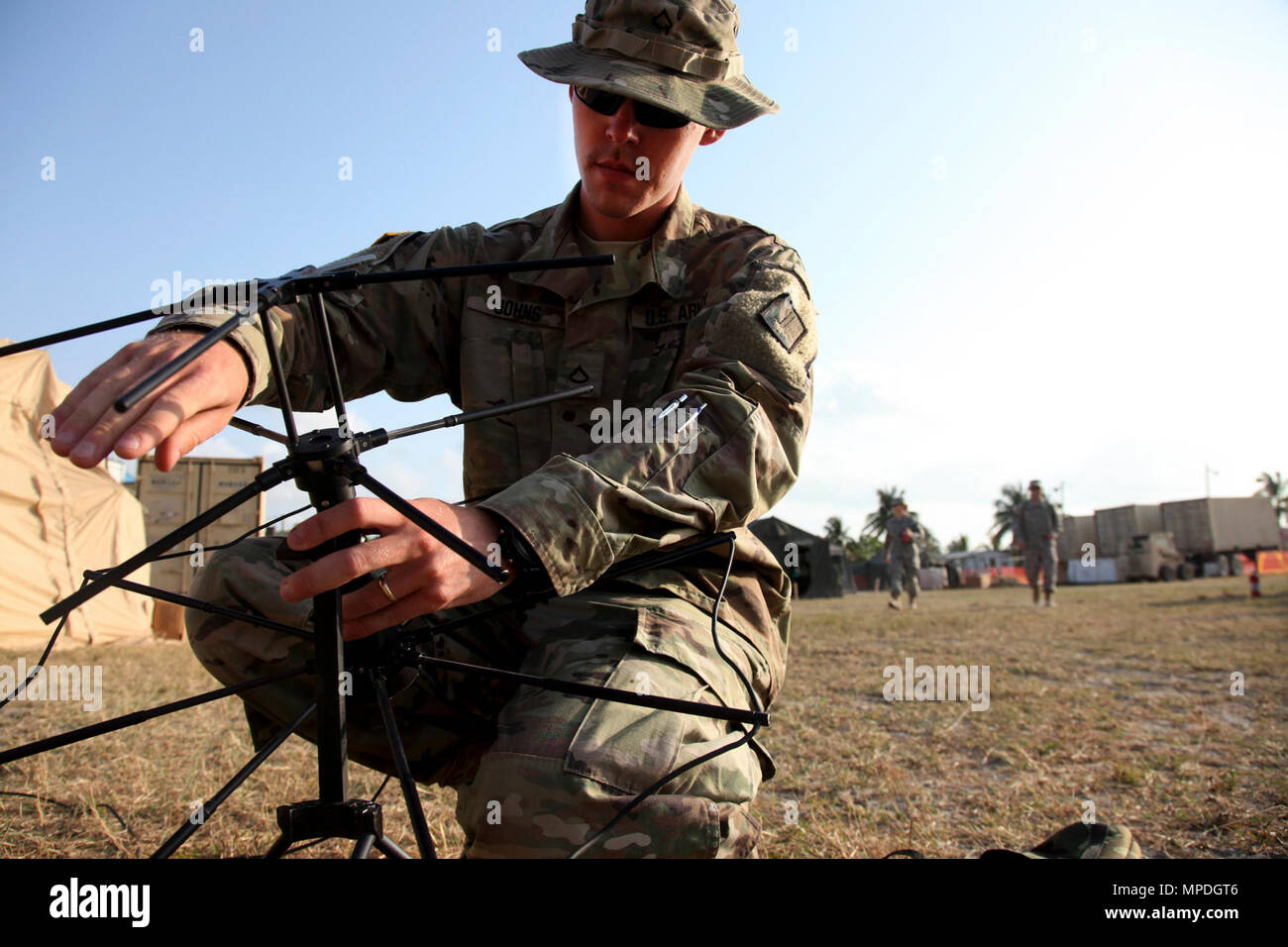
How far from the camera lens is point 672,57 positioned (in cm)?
204

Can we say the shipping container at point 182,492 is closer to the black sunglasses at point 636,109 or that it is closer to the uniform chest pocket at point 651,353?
the uniform chest pocket at point 651,353

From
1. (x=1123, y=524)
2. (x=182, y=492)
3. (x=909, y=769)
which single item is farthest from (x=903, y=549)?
(x=1123, y=524)

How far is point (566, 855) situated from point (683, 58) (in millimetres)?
1693

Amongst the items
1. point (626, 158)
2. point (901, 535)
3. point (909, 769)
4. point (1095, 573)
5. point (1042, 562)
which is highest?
point (626, 158)

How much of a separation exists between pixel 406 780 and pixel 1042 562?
15869 millimetres

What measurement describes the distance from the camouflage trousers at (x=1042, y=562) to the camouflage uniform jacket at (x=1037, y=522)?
0.23ft

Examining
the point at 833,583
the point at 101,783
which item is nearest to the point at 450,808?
Result: the point at 101,783

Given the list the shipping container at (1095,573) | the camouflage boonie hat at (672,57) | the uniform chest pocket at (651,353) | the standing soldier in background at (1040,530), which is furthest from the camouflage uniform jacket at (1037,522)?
the shipping container at (1095,573)

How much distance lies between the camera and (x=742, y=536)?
207 cm

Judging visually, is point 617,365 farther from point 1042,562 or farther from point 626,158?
point 1042,562

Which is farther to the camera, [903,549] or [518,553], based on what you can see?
[903,549]
